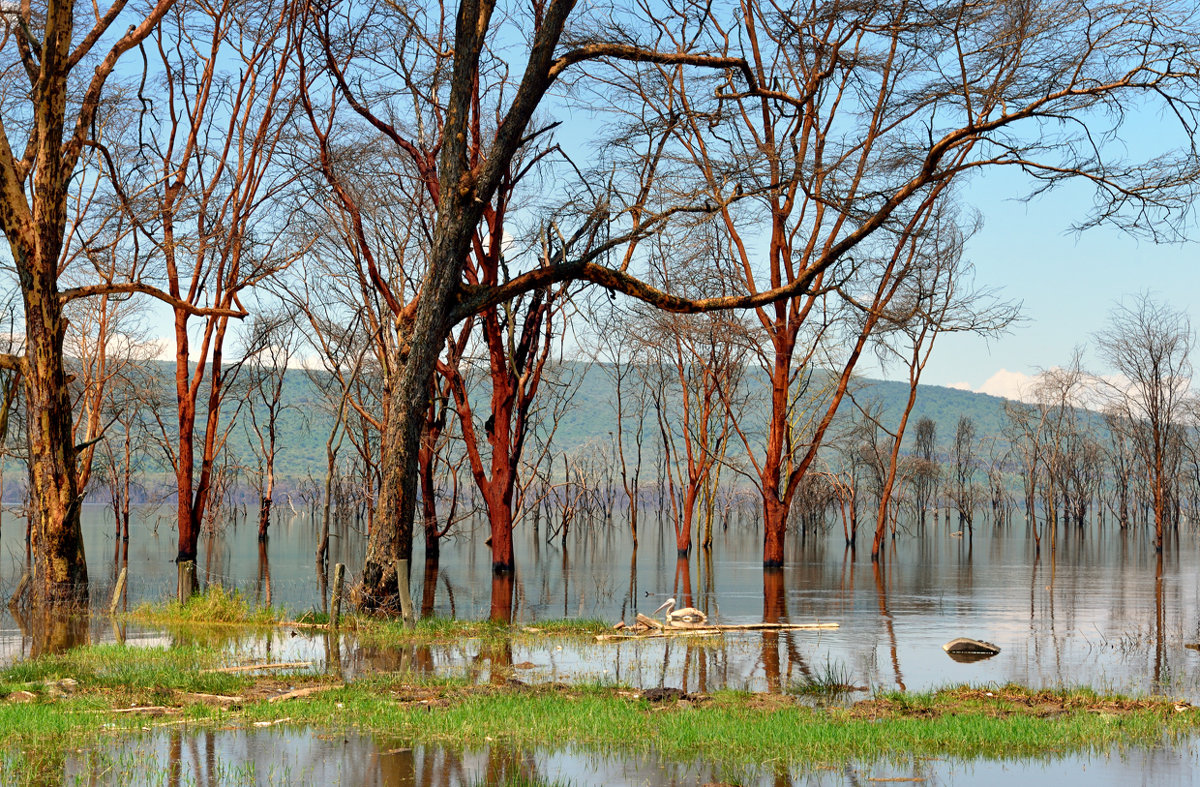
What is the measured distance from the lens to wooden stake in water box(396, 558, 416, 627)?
47.0 ft

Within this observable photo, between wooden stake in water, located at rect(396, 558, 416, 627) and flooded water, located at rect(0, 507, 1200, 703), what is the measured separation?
3.94 ft

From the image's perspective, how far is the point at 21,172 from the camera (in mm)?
17281

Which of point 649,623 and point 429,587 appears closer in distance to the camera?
point 649,623

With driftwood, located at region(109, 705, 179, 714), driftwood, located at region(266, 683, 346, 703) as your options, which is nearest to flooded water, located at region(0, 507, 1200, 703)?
driftwood, located at region(266, 683, 346, 703)

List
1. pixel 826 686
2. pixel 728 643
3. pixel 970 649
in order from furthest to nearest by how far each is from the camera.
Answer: pixel 728 643 → pixel 970 649 → pixel 826 686

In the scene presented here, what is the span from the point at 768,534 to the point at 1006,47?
14.7 meters

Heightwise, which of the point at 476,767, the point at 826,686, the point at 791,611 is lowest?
the point at 791,611

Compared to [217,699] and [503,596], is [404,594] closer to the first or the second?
[217,699]

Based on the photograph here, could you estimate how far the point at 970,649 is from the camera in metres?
13.9

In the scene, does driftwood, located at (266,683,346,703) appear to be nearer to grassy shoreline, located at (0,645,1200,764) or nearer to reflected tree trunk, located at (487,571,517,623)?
grassy shoreline, located at (0,645,1200,764)

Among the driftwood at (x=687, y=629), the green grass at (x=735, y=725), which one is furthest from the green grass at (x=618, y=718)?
the driftwood at (x=687, y=629)

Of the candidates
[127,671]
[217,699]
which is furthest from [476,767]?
[127,671]

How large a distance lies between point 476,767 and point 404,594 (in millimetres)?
7852

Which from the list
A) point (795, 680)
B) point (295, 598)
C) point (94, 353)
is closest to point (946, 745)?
point (795, 680)
